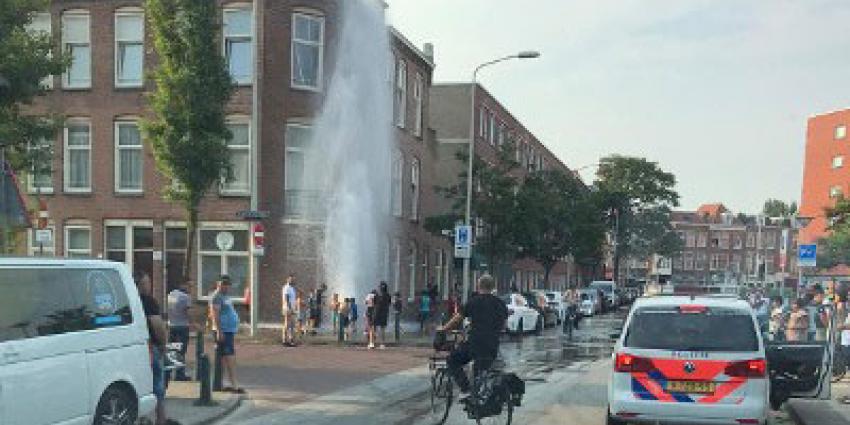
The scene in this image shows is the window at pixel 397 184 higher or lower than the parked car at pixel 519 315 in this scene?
higher

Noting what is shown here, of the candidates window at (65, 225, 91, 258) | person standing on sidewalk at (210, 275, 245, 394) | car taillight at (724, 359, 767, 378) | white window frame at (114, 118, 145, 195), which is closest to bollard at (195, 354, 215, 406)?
person standing on sidewalk at (210, 275, 245, 394)

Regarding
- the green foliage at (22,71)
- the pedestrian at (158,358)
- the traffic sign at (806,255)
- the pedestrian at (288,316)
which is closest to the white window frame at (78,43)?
the pedestrian at (288,316)

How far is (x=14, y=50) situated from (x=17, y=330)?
889 centimetres

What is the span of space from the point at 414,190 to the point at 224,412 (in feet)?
78.0

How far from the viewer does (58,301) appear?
7.19 metres

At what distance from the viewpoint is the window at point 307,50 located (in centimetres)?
2600

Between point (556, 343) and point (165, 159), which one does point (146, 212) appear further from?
point (556, 343)

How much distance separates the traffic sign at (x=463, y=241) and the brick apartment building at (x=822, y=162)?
57877 mm

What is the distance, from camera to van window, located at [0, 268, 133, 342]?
6.68 meters

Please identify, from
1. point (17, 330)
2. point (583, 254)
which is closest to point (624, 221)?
point (583, 254)

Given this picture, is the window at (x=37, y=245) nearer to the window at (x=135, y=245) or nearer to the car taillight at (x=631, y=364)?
the window at (x=135, y=245)

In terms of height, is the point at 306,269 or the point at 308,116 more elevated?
the point at 308,116

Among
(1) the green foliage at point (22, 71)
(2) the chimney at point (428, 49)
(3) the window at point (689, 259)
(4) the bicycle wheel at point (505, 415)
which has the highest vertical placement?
(2) the chimney at point (428, 49)

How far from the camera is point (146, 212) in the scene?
87.4 ft
